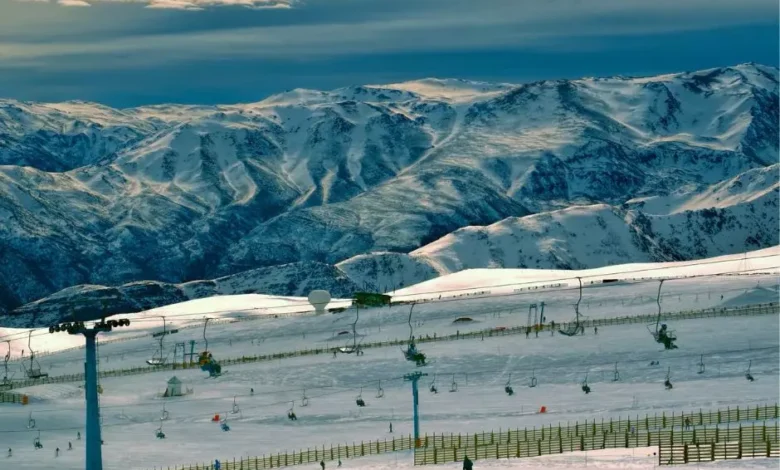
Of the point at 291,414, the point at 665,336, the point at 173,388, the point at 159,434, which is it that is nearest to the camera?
the point at 159,434

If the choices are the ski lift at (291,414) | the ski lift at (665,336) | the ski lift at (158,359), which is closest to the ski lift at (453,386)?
the ski lift at (291,414)

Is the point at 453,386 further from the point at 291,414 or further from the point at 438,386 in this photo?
the point at 291,414

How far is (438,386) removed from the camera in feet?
480

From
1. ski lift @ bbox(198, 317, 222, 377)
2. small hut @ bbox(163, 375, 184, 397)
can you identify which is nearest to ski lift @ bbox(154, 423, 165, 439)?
small hut @ bbox(163, 375, 184, 397)

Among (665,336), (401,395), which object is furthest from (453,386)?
(665,336)

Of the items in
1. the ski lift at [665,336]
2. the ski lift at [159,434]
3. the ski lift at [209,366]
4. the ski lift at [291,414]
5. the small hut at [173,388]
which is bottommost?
the ski lift at [159,434]

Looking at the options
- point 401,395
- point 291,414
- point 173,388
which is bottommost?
point 291,414

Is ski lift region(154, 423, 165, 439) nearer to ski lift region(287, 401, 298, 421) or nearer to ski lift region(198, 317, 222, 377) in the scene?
ski lift region(287, 401, 298, 421)

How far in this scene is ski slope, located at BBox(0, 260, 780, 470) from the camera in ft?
403

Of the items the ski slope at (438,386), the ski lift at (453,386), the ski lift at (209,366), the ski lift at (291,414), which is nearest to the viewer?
the ski slope at (438,386)

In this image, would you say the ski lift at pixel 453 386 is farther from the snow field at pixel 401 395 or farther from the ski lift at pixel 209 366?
the ski lift at pixel 209 366

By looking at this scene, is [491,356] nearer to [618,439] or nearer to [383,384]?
[383,384]

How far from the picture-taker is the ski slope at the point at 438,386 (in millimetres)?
122875

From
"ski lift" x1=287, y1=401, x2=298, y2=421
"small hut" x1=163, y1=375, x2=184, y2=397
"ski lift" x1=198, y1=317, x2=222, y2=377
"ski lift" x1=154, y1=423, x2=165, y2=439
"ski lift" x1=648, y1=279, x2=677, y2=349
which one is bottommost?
"ski lift" x1=154, y1=423, x2=165, y2=439
